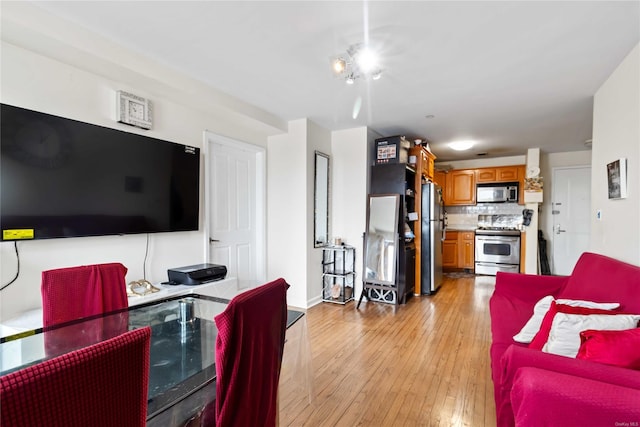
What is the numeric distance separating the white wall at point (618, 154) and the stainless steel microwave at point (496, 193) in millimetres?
3085

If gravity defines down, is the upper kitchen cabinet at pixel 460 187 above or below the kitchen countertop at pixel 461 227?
above

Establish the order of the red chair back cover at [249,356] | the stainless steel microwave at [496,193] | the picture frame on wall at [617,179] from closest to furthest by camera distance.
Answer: the red chair back cover at [249,356]
the picture frame on wall at [617,179]
the stainless steel microwave at [496,193]

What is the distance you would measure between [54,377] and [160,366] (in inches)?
29.2

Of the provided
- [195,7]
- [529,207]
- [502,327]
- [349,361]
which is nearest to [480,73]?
[502,327]

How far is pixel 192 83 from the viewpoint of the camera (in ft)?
9.09

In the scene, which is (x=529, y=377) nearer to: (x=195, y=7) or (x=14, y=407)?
(x=14, y=407)

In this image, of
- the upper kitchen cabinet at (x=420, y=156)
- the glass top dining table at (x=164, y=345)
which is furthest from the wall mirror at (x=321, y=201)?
the glass top dining table at (x=164, y=345)

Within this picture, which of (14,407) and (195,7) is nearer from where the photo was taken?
(14,407)

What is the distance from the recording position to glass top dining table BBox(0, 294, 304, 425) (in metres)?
0.99

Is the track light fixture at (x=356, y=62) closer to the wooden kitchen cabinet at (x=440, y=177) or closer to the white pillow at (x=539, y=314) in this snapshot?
the white pillow at (x=539, y=314)

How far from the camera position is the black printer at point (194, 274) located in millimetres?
2736

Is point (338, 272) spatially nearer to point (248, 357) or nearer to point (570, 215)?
point (248, 357)

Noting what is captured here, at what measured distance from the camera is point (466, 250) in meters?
6.29

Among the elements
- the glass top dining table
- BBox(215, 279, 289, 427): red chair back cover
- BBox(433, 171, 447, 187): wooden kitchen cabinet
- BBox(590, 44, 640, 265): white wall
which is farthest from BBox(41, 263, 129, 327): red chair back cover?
BBox(433, 171, 447, 187): wooden kitchen cabinet
